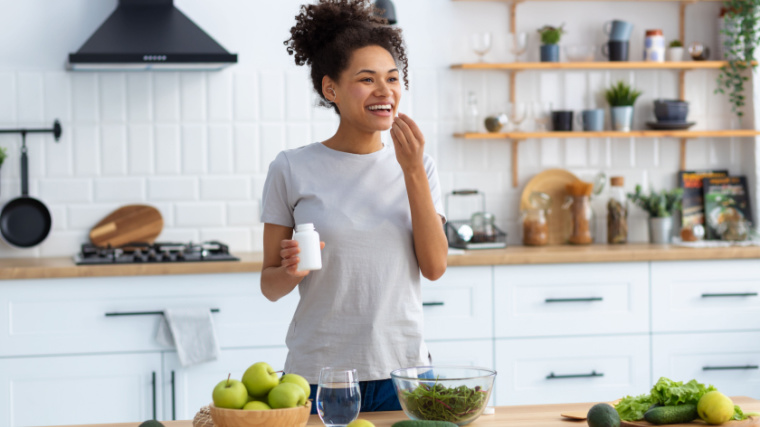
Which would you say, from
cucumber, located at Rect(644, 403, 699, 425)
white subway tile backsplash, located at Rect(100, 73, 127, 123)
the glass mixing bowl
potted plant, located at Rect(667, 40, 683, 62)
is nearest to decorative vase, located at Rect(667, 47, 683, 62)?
potted plant, located at Rect(667, 40, 683, 62)

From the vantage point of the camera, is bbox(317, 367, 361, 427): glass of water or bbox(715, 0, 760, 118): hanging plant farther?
bbox(715, 0, 760, 118): hanging plant

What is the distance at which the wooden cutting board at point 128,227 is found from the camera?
376 cm

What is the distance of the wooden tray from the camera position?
4.04 meters

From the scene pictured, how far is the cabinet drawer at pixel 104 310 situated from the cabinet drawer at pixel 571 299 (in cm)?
100

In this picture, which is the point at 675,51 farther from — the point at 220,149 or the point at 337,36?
the point at 337,36

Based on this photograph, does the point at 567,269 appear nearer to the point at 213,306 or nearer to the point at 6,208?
the point at 213,306

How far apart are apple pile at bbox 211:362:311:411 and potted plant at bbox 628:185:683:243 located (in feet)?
9.77

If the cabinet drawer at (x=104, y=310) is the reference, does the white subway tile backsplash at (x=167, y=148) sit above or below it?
above

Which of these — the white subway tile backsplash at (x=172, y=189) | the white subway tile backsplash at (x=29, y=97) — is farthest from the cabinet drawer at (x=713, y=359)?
the white subway tile backsplash at (x=29, y=97)

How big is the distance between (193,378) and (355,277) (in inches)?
62.4

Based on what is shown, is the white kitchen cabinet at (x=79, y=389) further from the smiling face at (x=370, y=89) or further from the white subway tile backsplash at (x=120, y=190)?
the smiling face at (x=370, y=89)

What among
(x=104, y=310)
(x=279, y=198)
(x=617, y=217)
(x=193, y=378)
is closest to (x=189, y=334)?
(x=193, y=378)

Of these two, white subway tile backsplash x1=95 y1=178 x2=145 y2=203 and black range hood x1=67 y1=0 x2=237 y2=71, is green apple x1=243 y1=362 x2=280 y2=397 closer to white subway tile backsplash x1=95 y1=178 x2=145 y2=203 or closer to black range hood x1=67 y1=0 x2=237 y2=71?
black range hood x1=67 y1=0 x2=237 y2=71

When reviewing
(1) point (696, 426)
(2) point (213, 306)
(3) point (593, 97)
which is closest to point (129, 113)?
(2) point (213, 306)
